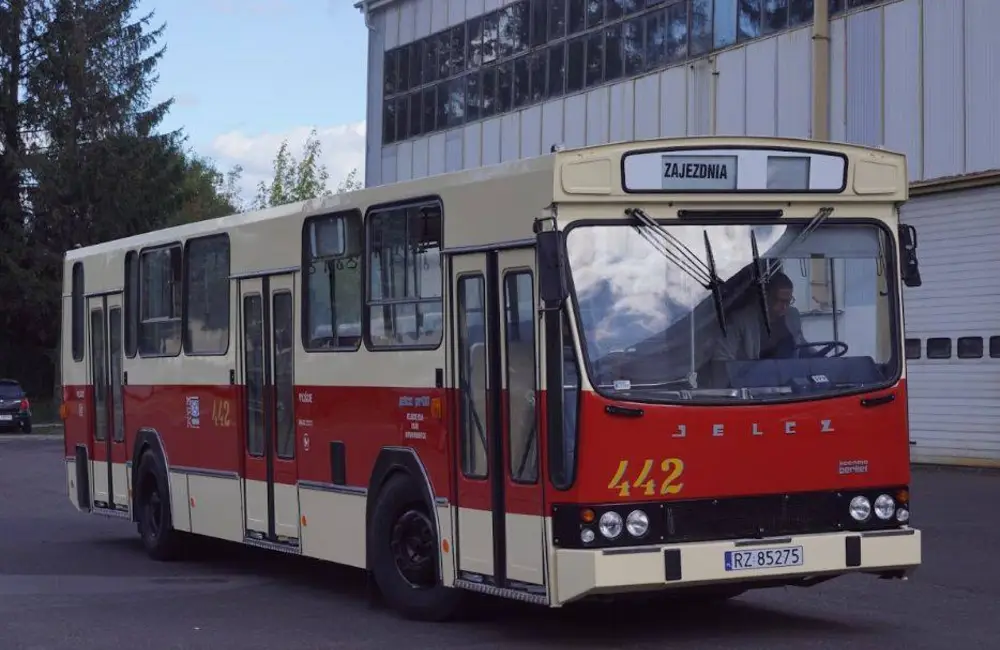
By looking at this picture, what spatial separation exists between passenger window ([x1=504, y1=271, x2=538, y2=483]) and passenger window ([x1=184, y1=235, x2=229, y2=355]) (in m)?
4.87

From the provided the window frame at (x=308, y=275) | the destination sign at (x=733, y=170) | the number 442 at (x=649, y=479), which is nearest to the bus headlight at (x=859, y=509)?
the number 442 at (x=649, y=479)

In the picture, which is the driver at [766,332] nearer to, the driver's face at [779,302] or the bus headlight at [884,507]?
the driver's face at [779,302]

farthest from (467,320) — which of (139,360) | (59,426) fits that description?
(59,426)

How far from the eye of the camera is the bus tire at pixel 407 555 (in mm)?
11297

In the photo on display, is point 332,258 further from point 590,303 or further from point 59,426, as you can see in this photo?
point 59,426

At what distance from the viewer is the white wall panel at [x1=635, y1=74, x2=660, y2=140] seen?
1345 inches

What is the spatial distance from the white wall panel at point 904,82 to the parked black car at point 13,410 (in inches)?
1234

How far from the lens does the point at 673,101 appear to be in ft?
111

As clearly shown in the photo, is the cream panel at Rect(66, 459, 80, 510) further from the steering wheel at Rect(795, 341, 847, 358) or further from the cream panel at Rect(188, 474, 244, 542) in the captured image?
the steering wheel at Rect(795, 341, 847, 358)

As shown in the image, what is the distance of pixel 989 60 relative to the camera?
26.5 m

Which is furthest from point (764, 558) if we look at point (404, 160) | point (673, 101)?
point (404, 160)

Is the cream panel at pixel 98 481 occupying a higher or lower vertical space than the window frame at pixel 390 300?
lower

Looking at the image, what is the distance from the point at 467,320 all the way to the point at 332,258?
86.3 inches

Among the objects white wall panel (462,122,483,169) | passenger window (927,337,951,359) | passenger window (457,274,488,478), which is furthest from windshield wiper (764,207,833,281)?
white wall panel (462,122,483,169)
